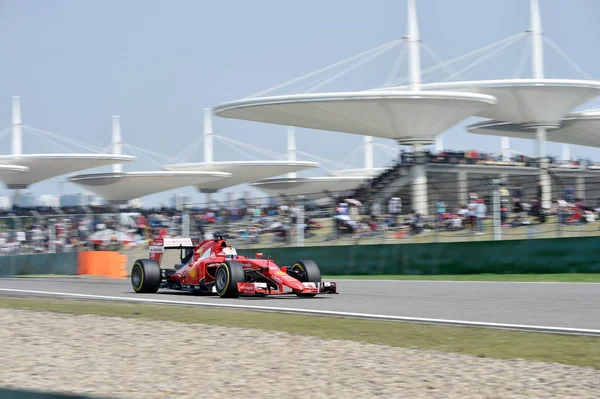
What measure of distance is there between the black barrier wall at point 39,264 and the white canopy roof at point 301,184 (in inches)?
2325

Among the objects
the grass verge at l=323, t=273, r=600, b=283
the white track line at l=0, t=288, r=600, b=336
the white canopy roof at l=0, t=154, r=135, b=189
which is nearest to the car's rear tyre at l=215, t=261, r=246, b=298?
the white track line at l=0, t=288, r=600, b=336

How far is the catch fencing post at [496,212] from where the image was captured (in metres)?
18.3

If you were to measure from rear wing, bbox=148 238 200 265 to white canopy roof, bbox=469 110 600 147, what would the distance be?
44878mm

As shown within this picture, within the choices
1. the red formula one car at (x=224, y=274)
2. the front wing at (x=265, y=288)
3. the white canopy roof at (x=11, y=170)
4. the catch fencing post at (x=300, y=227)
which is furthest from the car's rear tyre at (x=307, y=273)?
the white canopy roof at (x=11, y=170)

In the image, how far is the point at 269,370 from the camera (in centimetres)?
718

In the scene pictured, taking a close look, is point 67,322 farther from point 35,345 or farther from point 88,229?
point 88,229

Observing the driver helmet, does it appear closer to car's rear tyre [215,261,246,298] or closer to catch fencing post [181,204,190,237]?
car's rear tyre [215,261,246,298]

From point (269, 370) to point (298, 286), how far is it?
21.4 ft

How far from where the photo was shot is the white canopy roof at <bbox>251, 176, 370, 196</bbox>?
89812 millimetres

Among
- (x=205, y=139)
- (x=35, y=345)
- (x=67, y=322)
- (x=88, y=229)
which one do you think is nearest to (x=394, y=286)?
(x=67, y=322)

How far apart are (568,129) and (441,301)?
54.0 metres

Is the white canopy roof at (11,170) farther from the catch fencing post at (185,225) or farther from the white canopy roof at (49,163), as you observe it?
the catch fencing post at (185,225)

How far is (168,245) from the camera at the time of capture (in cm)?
1603

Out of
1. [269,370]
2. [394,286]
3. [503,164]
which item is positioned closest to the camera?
[269,370]
